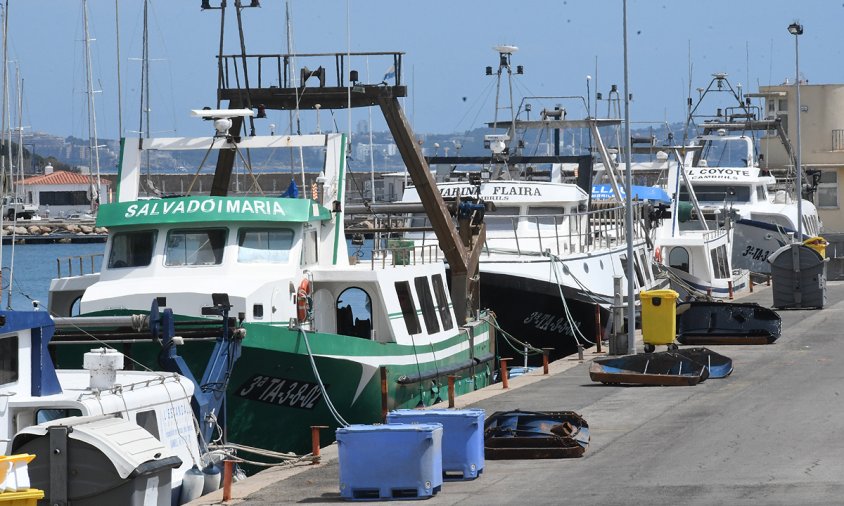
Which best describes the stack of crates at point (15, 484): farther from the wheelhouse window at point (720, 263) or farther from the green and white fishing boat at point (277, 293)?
the wheelhouse window at point (720, 263)

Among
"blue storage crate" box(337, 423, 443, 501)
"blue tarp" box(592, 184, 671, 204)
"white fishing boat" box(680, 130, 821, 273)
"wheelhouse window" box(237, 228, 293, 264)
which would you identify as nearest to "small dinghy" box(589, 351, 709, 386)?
"wheelhouse window" box(237, 228, 293, 264)

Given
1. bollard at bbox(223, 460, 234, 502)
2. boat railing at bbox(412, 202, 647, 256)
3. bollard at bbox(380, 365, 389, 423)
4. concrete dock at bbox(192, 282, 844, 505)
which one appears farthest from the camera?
boat railing at bbox(412, 202, 647, 256)

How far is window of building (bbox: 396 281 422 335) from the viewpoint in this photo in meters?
22.0

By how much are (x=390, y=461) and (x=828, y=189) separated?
56.7 meters

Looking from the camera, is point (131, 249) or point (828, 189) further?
point (828, 189)

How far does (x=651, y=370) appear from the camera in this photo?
71.3 feet

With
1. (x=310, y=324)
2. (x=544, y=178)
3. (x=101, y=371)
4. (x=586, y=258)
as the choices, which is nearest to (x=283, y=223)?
(x=310, y=324)

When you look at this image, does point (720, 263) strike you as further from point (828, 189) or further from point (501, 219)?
point (828, 189)

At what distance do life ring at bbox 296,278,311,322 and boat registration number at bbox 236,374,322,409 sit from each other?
925 mm

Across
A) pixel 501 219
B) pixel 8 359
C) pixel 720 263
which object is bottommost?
pixel 720 263

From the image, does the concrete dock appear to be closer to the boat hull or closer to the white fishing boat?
the boat hull

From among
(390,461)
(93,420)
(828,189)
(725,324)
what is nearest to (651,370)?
(725,324)

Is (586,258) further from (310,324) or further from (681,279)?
(310,324)

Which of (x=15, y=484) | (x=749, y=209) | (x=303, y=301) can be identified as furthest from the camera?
(x=749, y=209)
